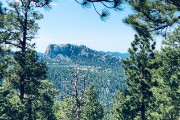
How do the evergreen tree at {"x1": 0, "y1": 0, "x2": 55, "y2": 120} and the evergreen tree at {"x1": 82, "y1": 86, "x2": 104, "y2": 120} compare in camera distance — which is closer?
the evergreen tree at {"x1": 0, "y1": 0, "x2": 55, "y2": 120}

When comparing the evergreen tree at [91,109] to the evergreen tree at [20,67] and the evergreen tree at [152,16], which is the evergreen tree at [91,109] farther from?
the evergreen tree at [152,16]

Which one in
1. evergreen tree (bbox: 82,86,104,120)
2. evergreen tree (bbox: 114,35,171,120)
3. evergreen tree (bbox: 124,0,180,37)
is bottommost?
evergreen tree (bbox: 82,86,104,120)

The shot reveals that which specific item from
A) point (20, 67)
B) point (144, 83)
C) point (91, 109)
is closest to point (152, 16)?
point (20, 67)

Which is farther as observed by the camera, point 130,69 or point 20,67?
point 130,69

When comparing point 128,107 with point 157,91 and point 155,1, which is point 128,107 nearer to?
point 157,91

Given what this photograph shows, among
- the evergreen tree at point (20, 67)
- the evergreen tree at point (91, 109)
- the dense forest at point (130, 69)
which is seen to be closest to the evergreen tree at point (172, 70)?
the dense forest at point (130, 69)

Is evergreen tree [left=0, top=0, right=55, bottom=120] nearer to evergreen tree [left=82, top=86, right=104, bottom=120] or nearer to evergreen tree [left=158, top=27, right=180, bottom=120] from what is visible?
evergreen tree [left=158, top=27, right=180, bottom=120]

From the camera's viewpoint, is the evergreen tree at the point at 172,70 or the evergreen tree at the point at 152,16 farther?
the evergreen tree at the point at 172,70

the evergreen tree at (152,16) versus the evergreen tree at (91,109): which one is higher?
the evergreen tree at (152,16)

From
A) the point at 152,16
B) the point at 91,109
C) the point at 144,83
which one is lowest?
the point at 91,109

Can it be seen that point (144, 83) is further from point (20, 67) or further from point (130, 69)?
point (20, 67)

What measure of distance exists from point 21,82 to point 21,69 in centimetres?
107

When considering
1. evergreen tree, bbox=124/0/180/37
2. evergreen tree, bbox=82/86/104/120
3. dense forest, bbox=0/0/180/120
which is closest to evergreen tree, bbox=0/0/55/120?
dense forest, bbox=0/0/180/120

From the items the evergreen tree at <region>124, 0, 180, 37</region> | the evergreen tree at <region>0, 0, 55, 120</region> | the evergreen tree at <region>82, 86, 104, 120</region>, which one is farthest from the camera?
the evergreen tree at <region>82, 86, 104, 120</region>
